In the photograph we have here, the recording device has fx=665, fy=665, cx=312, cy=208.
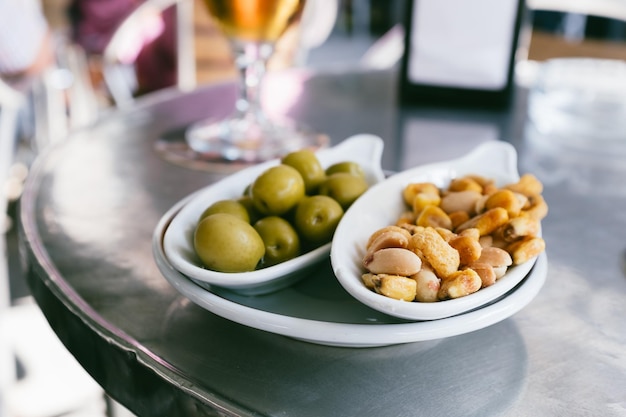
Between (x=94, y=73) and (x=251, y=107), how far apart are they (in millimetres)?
2537

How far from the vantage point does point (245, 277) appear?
1.27ft

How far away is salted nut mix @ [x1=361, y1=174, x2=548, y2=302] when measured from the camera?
37cm

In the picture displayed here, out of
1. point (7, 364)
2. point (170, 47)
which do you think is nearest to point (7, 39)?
point (7, 364)

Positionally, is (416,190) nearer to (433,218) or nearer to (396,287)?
(433,218)

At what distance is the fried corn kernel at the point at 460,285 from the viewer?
1.19ft

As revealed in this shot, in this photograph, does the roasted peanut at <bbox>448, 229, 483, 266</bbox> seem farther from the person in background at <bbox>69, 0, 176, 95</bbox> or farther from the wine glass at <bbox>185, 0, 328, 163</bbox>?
the person in background at <bbox>69, 0, 176, 95</bbox>

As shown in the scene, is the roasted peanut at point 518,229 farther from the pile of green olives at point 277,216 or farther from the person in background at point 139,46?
the person in background at point 139,46

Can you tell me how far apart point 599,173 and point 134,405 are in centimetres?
56

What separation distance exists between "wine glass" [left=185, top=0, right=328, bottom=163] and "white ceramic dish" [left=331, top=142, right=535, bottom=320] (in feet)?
0.84

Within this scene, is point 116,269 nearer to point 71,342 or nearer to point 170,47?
point 71,342

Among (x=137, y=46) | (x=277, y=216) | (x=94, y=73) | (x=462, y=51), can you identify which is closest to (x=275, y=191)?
(x=277, y=216)

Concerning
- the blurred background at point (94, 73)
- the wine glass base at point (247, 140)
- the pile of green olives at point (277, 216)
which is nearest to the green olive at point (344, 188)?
the pile of green olives at point (277, 216)

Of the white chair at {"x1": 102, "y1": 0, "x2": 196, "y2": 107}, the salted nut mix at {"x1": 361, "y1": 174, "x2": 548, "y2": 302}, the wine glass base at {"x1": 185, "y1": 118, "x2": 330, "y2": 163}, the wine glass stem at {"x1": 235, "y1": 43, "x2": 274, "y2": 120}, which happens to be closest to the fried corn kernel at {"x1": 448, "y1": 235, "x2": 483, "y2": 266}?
the salted nut mix at {"x1": 361, "y1": 174, "x2": 548, "y2": 302}

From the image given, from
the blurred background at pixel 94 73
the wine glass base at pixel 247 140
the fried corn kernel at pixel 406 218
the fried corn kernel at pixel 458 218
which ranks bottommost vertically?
the blurred background at pixel 94 73
